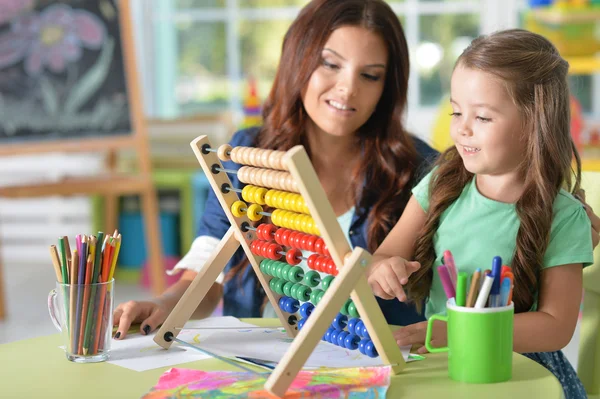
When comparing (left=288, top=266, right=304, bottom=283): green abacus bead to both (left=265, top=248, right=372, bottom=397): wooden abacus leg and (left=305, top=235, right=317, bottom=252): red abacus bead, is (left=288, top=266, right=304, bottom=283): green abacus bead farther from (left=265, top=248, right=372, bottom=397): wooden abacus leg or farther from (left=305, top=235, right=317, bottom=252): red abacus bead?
(left=265, top=248, right=372, bottom=397): wooden abacus leg

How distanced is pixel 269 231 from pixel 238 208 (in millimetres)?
65

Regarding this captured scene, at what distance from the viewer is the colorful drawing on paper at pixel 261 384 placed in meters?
1.18

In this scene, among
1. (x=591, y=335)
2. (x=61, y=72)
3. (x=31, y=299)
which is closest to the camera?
(x=591, y=335)

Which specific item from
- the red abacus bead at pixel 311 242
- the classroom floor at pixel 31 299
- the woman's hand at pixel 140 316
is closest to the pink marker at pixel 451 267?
the red abacus bead at pixel 311 242

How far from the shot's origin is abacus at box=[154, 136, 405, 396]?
3.80 ft

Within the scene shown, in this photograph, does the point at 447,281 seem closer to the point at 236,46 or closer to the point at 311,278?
the point at 311,278

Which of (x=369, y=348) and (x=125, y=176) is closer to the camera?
(x=369, y=348)

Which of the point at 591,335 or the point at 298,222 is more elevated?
the point at 298,222

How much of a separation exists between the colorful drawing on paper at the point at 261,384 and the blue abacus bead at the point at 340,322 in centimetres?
13

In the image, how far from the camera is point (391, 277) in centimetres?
135

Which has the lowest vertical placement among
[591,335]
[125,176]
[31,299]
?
[31,299]

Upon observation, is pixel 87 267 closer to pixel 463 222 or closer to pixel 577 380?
pixel 463 222

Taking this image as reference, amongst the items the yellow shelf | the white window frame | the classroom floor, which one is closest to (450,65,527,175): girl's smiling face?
the classroom floor

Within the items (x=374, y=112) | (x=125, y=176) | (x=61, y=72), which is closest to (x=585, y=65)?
(x=374, y=112)
